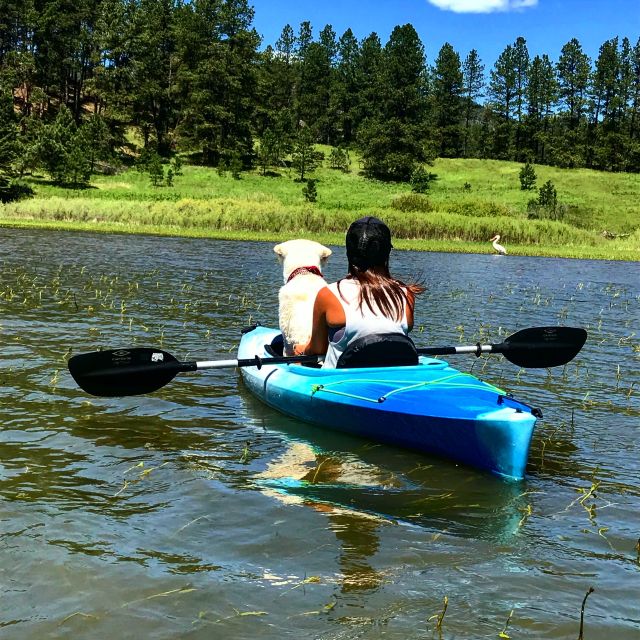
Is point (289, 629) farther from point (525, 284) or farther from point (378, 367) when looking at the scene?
point (525, 284)

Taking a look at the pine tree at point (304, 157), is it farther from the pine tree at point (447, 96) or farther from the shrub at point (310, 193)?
the pine tree at point (447, 96)

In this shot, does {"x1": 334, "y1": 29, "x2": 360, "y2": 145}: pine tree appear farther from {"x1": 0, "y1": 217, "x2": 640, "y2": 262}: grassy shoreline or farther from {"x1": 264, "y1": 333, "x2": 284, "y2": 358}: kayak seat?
{"x1": 264, "y1": 333, "x2": 284, "y2": 358}: kayak seat

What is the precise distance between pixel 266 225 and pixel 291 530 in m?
36.7

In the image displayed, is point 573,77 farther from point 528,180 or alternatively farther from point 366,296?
point 366,296

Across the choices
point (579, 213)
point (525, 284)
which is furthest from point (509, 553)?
point (579, 213)

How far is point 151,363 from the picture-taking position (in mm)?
6906

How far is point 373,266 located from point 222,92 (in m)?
Answer: 77.6

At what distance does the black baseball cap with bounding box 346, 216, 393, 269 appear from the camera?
6172 millimetres

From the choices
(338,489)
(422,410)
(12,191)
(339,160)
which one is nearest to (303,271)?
(422,410)

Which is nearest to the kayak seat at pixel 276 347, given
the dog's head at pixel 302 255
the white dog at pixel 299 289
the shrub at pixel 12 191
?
the white dog at pixel 299 289

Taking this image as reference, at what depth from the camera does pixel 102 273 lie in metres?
19.0

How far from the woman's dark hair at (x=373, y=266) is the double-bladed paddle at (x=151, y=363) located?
1.07m

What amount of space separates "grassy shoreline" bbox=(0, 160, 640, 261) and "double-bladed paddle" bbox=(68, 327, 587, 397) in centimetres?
2712

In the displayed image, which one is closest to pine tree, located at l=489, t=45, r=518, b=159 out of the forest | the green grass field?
the forest
